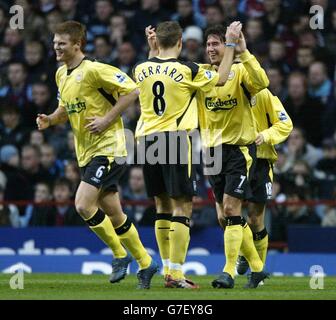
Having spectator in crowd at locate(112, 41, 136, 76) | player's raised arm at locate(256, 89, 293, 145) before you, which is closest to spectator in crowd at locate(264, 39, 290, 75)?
spectator in crowd at locate(112, 41, 136, 76)

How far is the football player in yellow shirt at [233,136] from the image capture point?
390 inches

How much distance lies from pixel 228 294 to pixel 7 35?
9.94 metres

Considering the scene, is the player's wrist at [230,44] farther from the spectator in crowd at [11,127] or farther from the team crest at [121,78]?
the spectator in crowd at [11,127]

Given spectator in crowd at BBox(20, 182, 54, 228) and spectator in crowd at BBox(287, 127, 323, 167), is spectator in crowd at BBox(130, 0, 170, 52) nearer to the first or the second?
spectator in crowd at BBox(287, 127, 323, 167)

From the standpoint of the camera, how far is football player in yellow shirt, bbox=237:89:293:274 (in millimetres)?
10930

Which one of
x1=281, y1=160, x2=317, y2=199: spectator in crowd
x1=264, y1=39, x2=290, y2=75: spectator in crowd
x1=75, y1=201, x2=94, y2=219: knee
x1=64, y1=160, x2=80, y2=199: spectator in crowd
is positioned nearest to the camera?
x1=75, y1=201, x2=94, y2=219: knee

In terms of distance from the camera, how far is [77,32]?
10.0m

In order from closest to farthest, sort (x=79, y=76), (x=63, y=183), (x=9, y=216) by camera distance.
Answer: (x=79, y=76) → (x=9, y=216) → (x=63, y=183)

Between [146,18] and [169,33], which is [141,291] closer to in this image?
[169,33]

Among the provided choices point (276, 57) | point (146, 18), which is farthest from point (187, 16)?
point (276, 57)

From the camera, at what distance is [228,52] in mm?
9766

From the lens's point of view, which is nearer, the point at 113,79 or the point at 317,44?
the point at 113,79

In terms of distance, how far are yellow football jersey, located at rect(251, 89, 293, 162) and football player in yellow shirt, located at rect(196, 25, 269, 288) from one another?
0.49m

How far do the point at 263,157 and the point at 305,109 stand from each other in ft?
16.5
